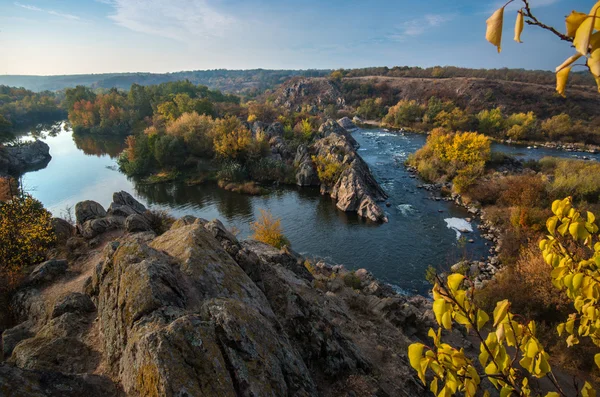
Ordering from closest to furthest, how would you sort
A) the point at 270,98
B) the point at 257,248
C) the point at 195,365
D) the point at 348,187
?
1. the point at 195,365
2. the point at 257,248
3. the point at 348,187
4. the point at 270,98

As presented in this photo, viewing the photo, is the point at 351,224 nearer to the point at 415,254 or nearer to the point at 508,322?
the point at 415,254

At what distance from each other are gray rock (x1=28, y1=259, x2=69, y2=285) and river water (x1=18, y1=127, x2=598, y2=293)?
58.1ft

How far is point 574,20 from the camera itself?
5.54 ft

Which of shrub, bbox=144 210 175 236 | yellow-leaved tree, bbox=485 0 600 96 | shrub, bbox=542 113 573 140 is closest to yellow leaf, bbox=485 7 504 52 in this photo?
yellow-leaved tree, bbox=485 0 600 96

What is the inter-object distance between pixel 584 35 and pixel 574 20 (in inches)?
7.4

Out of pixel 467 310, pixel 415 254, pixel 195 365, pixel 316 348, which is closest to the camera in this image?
pixel 467 310

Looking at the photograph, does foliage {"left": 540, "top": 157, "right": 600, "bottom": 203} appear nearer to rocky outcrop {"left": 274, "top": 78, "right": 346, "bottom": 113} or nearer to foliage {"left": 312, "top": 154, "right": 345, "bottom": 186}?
foliage {"left": 312, "top": 154, "right": 345, "bottom": 186}

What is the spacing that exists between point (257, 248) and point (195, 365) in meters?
13.2

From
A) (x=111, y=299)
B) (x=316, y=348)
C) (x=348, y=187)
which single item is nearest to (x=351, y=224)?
(x=348, y=187)

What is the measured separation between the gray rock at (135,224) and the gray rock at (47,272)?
3376mm

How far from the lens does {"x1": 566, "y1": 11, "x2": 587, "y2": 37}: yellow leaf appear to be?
1672 millimetres

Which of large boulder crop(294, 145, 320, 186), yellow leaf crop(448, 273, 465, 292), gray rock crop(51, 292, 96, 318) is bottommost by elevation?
large boulder crop(294, 145, 320, 186)

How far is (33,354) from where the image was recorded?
727 centimetres

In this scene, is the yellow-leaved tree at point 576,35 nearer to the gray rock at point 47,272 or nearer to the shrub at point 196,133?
the gray rock at point 47,272
